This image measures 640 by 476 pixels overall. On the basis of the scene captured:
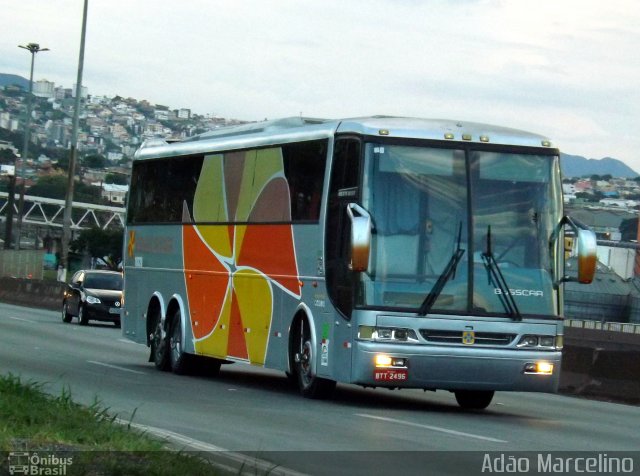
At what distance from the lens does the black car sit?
41469 mm

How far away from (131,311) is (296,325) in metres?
7.32

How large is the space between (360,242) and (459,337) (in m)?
1.73

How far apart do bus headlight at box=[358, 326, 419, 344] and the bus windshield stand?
10.1 inches

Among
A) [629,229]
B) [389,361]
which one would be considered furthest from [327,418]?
[629,229]

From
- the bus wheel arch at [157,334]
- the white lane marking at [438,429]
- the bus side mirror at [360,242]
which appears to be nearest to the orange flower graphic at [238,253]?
the bus wheel arch at [157,334]

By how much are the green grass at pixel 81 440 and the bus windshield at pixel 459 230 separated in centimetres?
479

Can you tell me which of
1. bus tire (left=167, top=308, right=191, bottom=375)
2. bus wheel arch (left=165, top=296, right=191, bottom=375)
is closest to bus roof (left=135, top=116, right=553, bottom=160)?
bus wheel arch (left=165, top=296, right=191, bottom=375)

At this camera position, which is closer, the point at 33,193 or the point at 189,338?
the point at 189,338

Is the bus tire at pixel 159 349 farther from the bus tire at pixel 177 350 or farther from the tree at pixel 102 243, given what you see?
the tree at pixel 102 243

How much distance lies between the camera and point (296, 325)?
738 inches

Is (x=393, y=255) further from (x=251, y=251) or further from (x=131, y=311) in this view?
(x=131, y=311)

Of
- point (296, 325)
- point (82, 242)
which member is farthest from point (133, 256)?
point (82, 242)

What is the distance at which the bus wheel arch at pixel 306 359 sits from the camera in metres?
17.9

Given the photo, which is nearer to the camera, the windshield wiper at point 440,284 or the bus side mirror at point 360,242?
the bus side mirror at point 360,242
